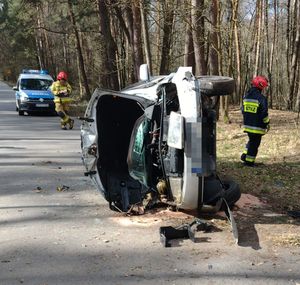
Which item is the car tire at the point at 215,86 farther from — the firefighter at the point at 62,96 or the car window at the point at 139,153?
the firefighter at the point at 62,96

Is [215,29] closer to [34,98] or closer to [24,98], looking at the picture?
[34,98]

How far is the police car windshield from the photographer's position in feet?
67.7

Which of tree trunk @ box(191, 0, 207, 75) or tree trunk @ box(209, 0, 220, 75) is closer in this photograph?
tree trunk @ box(191, 0, 207, 75)

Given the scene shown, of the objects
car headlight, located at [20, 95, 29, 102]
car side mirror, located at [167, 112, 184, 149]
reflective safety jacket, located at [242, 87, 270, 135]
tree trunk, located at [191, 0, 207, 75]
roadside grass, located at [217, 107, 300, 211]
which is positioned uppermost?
tree trunk, located at [191, 0, 207, 75]

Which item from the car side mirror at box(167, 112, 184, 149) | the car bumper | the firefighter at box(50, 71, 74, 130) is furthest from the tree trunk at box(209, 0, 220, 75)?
the car side mirror at box(167, 112, 184, 149)

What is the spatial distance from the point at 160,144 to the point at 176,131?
1.37ft

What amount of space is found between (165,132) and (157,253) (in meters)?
1.41

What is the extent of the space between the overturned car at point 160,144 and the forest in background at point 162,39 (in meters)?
7.82

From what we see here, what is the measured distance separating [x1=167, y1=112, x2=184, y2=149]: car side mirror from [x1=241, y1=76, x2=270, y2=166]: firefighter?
12.4 feet

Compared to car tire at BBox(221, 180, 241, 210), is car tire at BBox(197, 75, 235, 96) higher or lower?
higher

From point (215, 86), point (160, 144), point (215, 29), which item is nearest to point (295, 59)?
point (215, 29)

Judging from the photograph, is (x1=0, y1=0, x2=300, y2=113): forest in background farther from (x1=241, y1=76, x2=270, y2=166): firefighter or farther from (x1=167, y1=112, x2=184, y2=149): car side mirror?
(x1=167, y1=112, x2=184, y2=149): car side mirror

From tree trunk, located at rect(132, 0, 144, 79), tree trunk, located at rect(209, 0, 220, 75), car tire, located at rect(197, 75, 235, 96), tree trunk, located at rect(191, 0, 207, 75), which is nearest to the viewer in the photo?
car tire, located at rect(197, 75, 235, 96)

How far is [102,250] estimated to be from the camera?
4.63 meters
